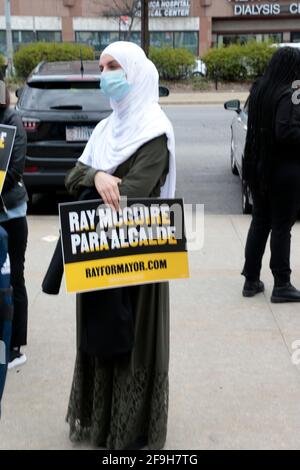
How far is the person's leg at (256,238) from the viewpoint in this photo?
17.5ft

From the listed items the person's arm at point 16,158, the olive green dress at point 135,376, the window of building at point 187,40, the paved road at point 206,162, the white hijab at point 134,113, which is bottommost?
the paved road at point 206,162

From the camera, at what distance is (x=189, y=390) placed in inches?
154

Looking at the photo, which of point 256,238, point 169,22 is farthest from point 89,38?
point 256,238

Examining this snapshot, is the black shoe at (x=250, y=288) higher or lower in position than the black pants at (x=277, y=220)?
lower

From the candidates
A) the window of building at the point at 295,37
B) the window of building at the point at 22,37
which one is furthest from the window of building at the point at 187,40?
the window of building at the point at 22,37

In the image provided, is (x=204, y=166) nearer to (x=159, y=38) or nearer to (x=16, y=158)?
(x=16, y=158)

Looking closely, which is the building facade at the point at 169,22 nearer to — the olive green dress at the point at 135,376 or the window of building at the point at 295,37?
the window of building at the point at 295,37

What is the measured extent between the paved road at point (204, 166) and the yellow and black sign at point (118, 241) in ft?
18.6

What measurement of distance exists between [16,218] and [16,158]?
0.37 m

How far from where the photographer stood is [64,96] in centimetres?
820

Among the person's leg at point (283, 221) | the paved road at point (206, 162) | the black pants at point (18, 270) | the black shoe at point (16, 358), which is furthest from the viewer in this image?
the paved road at point (206, 162)

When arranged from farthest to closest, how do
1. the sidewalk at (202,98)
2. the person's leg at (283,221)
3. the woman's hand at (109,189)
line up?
1. the sidewalk at (202,98)
2. the person's leg at (283,221)
3. the woman's hand at (109,189)

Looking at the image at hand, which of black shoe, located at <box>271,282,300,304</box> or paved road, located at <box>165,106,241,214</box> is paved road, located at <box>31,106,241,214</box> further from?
black shoe, located at <box>271,282,300,304</box>

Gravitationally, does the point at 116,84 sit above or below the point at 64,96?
above
